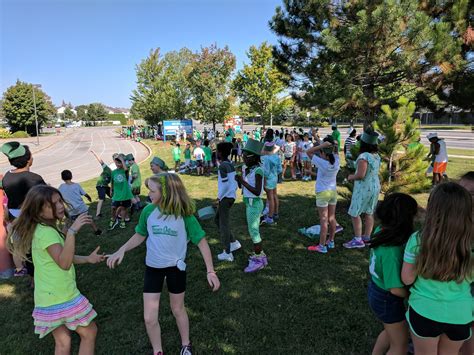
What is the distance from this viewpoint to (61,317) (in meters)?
2.38

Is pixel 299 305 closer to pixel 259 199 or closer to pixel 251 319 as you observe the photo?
pixel 251 319

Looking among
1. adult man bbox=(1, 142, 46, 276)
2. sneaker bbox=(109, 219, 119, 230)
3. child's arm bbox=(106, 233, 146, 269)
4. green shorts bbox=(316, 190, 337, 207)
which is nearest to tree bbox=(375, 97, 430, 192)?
green shorts bbox=(316, 190, 337, 207)

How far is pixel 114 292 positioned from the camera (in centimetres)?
440

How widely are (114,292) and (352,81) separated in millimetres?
7477

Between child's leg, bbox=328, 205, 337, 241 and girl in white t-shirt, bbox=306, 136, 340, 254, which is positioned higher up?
girl in white t-shirt, bbox=306, 136, 340, 254

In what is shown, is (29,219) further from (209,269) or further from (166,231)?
(209,269)

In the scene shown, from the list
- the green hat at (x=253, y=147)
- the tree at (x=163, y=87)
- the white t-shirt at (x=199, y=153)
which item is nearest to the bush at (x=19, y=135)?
the tree at (x=163, y=87)

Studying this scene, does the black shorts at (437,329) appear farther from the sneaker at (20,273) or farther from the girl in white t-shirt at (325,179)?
the sneaker at (20,273)

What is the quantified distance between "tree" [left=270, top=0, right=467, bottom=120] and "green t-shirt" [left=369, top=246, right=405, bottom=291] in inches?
248

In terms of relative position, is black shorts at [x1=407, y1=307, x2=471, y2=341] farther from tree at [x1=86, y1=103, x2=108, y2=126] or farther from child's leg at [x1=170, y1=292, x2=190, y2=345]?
tree at [x1=86, y1=103, x2=108, y2=126]

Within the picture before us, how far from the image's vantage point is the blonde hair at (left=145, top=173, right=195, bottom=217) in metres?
2.75

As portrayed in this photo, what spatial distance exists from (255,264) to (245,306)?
3.14 feet

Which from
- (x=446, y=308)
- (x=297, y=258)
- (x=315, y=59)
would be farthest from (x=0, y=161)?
(x=446, y=308)

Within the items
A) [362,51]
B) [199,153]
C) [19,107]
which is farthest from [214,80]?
[19,107]
